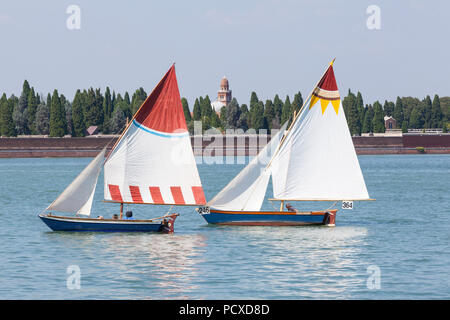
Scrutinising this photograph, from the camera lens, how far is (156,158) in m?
41.9

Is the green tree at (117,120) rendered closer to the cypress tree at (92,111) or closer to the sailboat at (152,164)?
the cypress tree at (92,111)

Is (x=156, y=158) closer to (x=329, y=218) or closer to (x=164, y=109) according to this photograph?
(x=164, y=109)

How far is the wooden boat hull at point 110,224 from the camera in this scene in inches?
1635

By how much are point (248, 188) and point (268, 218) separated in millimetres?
1967

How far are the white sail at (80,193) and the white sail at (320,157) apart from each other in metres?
10.1

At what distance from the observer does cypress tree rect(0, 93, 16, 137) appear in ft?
570

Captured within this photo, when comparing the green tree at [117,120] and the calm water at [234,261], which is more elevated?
the green tree at [117,120]

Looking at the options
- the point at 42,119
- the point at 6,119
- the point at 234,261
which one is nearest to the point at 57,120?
the point at 42,119

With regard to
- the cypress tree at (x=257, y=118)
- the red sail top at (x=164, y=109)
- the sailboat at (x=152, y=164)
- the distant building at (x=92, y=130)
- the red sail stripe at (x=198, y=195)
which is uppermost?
the cypress tree at (x=257, y=118)

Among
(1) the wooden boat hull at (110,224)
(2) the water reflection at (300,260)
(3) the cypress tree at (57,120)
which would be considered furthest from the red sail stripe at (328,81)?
(3) the cypress tree at (57,120)

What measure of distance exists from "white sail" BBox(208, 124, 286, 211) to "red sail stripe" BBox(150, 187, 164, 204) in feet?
14.1

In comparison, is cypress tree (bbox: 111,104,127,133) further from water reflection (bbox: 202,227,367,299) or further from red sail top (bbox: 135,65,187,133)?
red sail top (bbox: 135,65,187,133)
